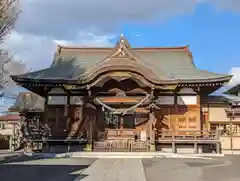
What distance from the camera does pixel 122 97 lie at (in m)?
23.4

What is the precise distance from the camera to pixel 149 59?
28016 millimetres

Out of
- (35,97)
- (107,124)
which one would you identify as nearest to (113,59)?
(107,124)

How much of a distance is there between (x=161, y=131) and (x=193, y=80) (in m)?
3.79

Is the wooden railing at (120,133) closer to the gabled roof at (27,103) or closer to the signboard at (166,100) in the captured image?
the signboard at (166,100)

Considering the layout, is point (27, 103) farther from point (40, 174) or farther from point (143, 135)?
point (40, 174)

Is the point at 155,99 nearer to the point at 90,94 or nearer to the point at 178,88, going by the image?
the point at 178,88

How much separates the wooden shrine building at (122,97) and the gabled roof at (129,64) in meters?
0.06

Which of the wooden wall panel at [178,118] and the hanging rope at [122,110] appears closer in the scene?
the hanging rope at [122,110]

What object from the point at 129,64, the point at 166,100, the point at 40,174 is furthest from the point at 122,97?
the point at 40,174

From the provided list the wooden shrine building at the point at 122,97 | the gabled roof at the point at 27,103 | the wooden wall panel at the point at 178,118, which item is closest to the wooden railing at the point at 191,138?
the wooden shrine building at the point at 122,97

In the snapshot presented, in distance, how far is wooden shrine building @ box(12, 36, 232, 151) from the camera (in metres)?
22.7

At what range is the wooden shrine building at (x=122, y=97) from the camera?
22.7 m

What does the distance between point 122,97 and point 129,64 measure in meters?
2.26

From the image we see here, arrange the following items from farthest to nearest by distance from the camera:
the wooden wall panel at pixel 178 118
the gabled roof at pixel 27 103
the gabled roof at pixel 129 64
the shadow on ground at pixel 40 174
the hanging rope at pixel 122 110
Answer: the gabled roof at pixel 27 103 < the wooden wall panel at pixel 178 118 < the gabled roof at pixel 129 64 < the hanging rope at pixel 122 110 < the shadow on ground at pixel 40 174
